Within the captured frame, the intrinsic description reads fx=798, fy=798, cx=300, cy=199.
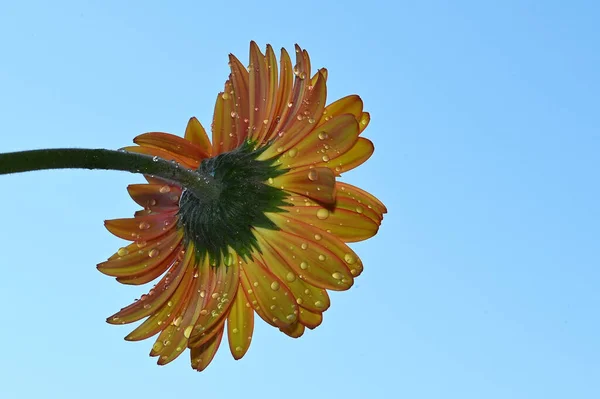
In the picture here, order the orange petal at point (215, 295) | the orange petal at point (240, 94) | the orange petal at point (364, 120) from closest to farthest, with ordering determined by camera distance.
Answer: the orange petal at point (215, 295) < the orange petal at point (364, 120) < the orange petal at point (240, 94)

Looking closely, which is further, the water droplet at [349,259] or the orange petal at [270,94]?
→ the orange petal at [270,94]

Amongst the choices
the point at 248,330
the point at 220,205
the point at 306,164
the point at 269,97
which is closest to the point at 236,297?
the point at 248,330

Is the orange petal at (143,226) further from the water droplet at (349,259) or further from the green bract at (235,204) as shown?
the water droplet at (349,259)

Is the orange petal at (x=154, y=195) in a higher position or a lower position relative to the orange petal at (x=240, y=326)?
higher

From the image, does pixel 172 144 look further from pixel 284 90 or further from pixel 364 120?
pixel 364 120

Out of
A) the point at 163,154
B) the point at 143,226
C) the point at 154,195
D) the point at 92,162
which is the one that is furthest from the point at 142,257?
the point at 92,162

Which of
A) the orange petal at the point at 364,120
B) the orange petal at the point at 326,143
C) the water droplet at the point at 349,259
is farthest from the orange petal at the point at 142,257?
the orange petal at the point at 364,120

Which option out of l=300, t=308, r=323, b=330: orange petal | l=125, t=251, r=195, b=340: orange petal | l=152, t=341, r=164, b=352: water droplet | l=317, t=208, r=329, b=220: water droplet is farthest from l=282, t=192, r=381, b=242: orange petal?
l=152, t=341, r=164, b=352: water droplet

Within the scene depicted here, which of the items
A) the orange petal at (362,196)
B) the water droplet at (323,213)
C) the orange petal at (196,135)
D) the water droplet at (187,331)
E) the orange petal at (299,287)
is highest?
the orange petal at (196,135)

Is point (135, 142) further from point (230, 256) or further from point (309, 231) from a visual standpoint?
point (309, 231)

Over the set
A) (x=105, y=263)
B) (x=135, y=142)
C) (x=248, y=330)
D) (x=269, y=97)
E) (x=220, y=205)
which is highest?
(x=269, y=97)
